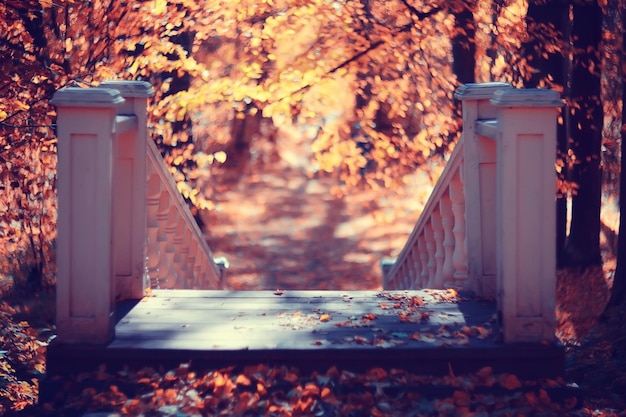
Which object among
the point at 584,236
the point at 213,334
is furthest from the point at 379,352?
the point at 584,236

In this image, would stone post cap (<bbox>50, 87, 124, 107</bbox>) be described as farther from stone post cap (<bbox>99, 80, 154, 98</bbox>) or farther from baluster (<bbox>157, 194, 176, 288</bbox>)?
baluster (<bbox>157, 194, 176, 288</bbox>)

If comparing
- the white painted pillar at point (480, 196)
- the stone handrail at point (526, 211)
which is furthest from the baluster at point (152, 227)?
the stone handrail at point (526, 211)

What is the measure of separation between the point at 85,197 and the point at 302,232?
15421mm

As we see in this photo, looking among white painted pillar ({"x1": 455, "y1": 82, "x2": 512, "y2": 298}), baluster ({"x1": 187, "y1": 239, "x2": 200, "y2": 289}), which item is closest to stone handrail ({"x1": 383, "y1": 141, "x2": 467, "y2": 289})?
white painted pillar ({"x1": 455, "y1": 82, "x2": 512, "y2": 298})

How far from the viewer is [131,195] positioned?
247 inches

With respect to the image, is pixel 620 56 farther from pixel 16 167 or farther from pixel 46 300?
pixel 46 300

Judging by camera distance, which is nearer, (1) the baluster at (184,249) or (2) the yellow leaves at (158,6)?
(1) the baluster at (184,249)

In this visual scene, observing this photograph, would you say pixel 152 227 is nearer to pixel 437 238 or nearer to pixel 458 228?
pixel 458 228

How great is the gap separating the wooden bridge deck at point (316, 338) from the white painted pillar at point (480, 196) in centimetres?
25

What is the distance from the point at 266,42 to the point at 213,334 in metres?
7.03

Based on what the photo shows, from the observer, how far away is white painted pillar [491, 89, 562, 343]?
5047mm

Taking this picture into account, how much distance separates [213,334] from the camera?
5406 mm

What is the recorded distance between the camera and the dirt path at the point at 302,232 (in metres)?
16.9

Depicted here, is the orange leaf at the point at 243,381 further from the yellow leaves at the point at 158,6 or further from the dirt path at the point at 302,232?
the dirt path at the point at 302,232
